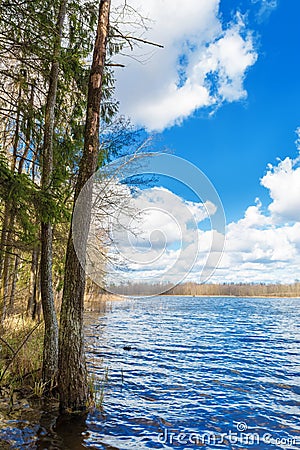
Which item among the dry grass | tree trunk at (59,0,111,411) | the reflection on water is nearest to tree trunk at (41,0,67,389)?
the dry grass

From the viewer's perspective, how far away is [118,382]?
8.10m

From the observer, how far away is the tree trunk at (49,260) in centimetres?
661

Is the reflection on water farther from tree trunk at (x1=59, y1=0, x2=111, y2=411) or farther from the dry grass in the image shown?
the dry grass

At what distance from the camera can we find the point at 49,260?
7.00 meters

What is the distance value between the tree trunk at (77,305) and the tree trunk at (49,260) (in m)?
0.93

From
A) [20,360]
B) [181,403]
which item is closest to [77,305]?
[20,360]

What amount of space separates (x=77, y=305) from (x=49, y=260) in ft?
5.23

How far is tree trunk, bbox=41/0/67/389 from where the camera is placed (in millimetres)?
6613

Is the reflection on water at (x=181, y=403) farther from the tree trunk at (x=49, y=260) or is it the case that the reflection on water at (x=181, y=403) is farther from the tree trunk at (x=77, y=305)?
the tree trunk at (x=49, y=260)

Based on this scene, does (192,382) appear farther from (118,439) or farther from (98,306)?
(98,306)

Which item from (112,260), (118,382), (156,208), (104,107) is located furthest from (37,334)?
(104,107)

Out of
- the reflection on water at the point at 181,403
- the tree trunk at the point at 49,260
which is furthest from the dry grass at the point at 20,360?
Answer: the reflection on water at the point at 181,403

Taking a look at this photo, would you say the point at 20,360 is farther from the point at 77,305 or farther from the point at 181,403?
the point at 181,403

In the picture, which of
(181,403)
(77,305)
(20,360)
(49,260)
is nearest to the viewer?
(77,305)
